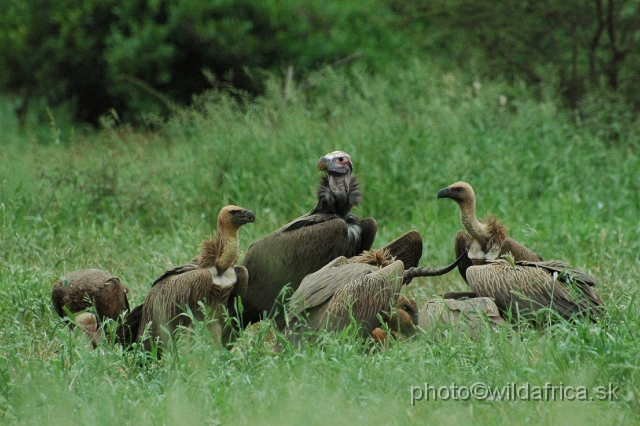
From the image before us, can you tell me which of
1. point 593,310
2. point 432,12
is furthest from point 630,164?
point 593,310

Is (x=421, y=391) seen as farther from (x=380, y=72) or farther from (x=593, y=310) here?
(x=380, y=72)

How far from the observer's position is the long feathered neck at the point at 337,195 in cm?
606

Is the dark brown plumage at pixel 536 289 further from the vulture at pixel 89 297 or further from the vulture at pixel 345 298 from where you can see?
the vulture at pixel 89 297

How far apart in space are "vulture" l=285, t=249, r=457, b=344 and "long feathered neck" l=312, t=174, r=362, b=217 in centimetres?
75

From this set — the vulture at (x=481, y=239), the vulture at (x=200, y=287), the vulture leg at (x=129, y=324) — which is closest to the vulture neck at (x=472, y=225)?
the vulture at (x=481, y=239)

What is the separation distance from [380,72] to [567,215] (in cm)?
549

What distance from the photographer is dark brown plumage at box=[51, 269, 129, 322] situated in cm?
549

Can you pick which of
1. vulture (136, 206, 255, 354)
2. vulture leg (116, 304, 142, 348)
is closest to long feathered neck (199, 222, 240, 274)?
vulture (136, 206, 255, 354)

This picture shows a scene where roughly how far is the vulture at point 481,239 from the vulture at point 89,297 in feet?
6.45

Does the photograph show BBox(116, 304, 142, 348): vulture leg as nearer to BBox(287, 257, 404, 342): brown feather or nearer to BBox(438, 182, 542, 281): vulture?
BBox(287, 257, 404, 342): brown feather

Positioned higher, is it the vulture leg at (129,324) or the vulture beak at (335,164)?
Answer: the vulture beak at (335,164)

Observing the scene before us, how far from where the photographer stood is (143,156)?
958 centimetres

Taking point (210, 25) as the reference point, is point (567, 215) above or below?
below

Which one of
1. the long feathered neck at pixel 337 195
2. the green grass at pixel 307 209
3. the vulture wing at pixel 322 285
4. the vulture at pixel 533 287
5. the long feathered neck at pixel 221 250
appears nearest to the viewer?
the green grass at pixel 307 209
